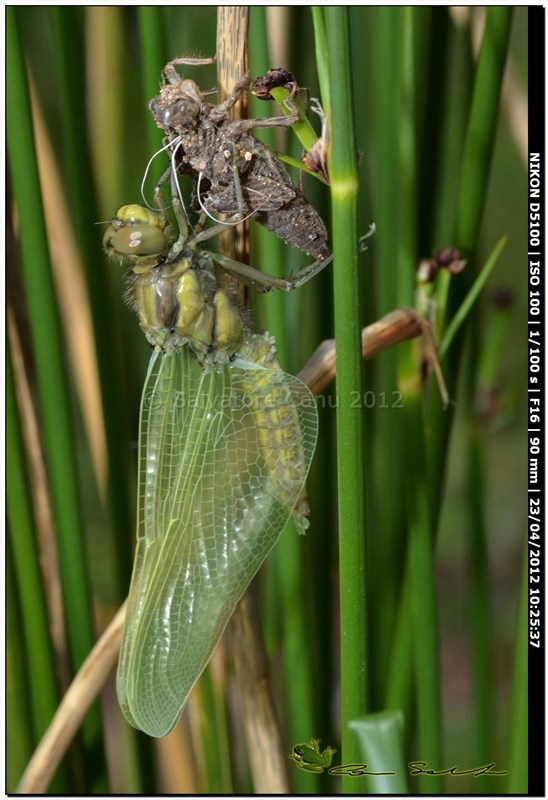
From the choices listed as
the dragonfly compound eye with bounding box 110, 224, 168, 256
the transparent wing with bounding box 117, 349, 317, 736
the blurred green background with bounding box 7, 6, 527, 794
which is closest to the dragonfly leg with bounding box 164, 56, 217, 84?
the blurred green background with bounding box 7, 6, 527, 794

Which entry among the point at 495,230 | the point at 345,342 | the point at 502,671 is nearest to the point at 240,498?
the point at 345,342

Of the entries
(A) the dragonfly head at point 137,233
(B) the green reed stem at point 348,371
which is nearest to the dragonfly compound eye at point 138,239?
(A) the dragonfly head at point 137,233

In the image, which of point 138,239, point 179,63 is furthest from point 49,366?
point 179,63

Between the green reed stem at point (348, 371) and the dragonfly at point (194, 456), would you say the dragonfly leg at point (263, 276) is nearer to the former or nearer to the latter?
the dragonfly at point (194, 456)

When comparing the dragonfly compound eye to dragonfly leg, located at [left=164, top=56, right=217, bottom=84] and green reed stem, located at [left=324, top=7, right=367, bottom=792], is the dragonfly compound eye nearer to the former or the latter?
dragonfly leg, located at [left=164, top=56, right=217, bottom=84]

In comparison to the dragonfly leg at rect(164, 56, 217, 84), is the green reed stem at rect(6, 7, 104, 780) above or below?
below

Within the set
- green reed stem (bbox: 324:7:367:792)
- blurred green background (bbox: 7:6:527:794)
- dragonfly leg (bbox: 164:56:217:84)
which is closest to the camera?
green reed stem (bbox: 324:7:367:792)

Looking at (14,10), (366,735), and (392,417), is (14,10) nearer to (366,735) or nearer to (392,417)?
(392,417)

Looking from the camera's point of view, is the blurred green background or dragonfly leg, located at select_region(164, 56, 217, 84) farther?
the blurred green background
